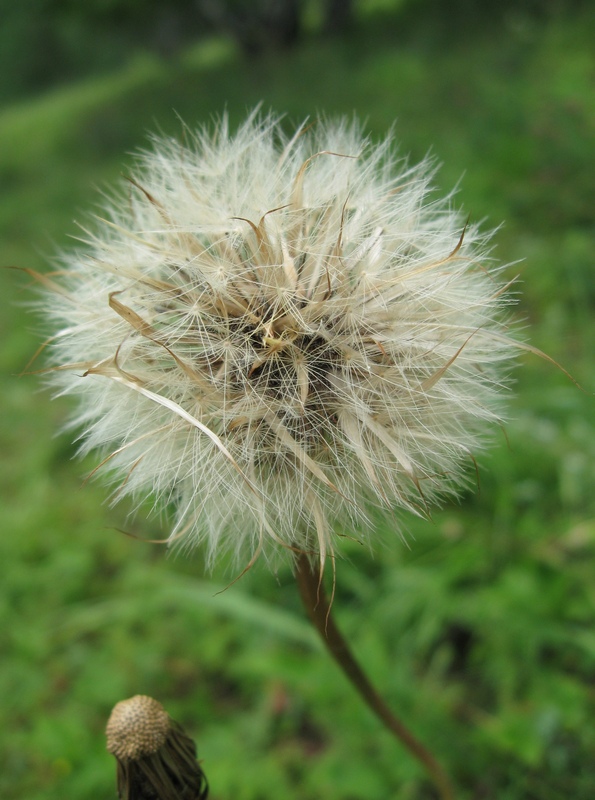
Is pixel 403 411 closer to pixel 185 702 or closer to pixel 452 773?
pixel 452 773

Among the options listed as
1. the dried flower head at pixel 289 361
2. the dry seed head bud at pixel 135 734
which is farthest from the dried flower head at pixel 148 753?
the dried flower head at pixel 289 361

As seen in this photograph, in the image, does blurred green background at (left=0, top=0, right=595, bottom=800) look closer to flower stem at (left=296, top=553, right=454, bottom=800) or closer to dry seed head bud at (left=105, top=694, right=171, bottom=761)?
flower stem at (left=296, top=553, right=454, bottom=800)

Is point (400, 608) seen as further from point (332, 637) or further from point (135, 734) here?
point (135, 734)

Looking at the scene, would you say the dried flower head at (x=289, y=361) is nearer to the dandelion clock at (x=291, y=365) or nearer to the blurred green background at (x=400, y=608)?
the dandelion clock at (x=291, y=365)

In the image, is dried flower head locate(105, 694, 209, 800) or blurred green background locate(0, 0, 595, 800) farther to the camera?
blurred green background locate(0, 0, 595, 800)

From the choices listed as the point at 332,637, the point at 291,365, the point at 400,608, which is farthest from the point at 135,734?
the point at 400,608

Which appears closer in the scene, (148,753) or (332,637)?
(148,753)

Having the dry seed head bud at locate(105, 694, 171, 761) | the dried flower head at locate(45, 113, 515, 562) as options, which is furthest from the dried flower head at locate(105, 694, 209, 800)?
the dried flower head at locate(45, 113, 515, 562)
